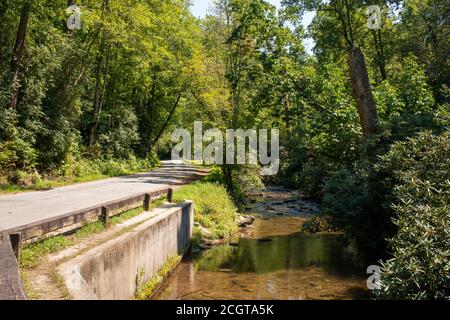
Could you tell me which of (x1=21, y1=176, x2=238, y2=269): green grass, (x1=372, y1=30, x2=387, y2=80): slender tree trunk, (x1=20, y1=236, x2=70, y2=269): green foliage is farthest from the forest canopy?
(x1=20, y1=236, x2=70, y2=269): green foliage

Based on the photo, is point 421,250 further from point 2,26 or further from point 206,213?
point 2,26

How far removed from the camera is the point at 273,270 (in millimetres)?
12711

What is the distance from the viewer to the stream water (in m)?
10.5

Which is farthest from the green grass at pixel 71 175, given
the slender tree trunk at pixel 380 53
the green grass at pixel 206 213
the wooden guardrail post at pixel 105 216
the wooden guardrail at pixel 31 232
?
the slender tree trunk at pixel 380 53

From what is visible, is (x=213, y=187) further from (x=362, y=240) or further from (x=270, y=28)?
(x=362, y=240)

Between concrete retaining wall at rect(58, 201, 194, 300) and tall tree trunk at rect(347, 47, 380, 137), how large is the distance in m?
6.98

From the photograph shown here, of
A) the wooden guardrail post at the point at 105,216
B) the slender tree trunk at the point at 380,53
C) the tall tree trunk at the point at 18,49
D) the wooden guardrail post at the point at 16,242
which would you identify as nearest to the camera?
the wooden guardrail post at the point at 16,242

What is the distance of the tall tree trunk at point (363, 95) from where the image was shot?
553 inches

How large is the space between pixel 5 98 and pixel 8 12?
14.8 feet

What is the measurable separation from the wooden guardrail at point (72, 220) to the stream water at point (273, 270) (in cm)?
229

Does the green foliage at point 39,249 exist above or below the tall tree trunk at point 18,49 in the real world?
below

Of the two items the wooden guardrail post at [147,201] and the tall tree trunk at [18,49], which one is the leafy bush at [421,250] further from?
the tall tree trunk at [18,49]

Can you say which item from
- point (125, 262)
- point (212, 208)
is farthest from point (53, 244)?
point (212, 208)

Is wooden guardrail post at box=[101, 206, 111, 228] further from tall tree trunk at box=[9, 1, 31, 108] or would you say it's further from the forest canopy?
tall tree trunk at box=[9, 1, 31, 108]
